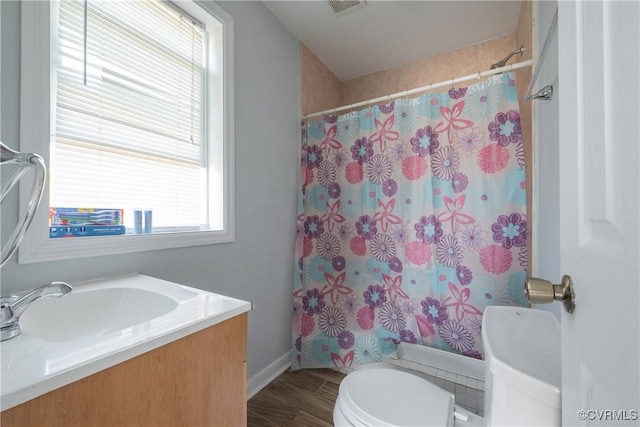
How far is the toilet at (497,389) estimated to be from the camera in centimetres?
60

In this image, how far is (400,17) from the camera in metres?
1.68

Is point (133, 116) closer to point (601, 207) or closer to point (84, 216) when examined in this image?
point (84, 216)

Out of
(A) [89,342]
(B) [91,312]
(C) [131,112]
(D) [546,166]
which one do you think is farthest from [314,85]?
(A) [89,342]

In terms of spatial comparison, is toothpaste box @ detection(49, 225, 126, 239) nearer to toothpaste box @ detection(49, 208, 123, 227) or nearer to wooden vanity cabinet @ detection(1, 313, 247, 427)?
toothpaste box @ detection(49, 208, 123, 227)

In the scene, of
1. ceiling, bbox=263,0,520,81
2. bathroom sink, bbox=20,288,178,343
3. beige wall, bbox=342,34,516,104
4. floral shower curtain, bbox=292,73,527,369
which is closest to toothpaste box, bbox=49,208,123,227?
bathroom sink, bbox=20,288,178,343

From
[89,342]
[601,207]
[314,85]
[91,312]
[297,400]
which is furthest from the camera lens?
[314,85]

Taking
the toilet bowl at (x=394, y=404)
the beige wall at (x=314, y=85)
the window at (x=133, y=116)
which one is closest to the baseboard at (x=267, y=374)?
the toilet bowl at (x=394, y=404)

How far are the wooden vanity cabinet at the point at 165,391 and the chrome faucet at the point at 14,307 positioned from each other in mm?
256

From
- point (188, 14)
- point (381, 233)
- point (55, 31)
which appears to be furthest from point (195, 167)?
point (381, 233)

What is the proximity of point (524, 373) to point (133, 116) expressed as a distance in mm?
1639

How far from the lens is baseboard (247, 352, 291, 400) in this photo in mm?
1493

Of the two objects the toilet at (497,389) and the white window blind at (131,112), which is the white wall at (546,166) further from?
the white window blind at (131,112)

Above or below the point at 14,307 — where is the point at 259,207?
above

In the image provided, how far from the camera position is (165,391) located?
1.76 feet
